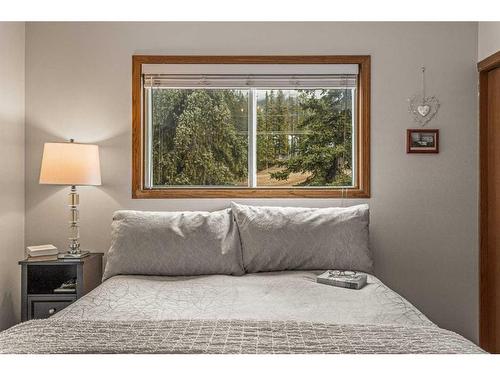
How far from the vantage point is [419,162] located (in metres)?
3.41

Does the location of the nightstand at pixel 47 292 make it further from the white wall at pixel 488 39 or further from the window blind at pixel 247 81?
the white wall at pixel 488 39

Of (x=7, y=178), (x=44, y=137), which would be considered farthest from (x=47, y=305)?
(x=44, y=137)

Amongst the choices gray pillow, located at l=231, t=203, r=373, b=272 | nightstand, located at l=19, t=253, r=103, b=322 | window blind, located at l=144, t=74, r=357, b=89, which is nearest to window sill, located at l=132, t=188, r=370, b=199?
gray pillow, located at l=231, t=203, r=373, b=272

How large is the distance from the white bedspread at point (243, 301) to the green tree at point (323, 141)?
98 centimetres

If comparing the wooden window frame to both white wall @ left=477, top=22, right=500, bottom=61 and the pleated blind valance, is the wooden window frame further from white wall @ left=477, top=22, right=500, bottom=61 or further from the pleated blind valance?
white wall @ left=477, top=22, right=500, bottom=61

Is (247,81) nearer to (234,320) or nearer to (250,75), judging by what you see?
(250,75)

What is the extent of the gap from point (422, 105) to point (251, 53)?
1.24 meters

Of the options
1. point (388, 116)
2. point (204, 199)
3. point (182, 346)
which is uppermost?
point (388, 116)

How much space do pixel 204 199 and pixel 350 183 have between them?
106cm

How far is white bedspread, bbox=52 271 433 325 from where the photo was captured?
1.96 metres

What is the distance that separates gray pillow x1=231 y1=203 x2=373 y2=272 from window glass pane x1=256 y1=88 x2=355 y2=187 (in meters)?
0.53

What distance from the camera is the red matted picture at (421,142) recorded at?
3385 millimetres

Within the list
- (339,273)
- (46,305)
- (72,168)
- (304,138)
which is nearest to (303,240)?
(339,273)
